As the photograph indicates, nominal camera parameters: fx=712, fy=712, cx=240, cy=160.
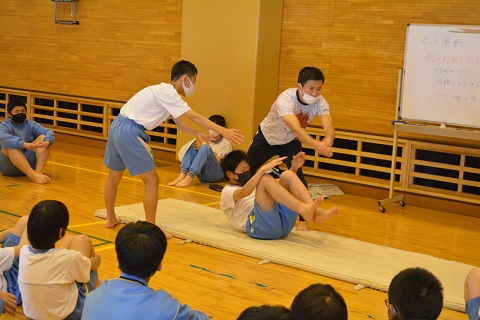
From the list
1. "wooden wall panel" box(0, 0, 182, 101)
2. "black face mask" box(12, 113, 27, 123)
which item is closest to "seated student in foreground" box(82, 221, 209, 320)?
"black face mask" box(12, 113, 27, 123)

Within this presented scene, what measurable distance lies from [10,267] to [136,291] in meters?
1.17

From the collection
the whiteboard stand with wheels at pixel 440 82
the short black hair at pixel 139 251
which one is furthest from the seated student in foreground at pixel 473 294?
the whiteboard stand with wheels at pixel 440 82

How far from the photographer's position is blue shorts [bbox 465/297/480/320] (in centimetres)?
277

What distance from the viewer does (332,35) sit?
22.9 feet

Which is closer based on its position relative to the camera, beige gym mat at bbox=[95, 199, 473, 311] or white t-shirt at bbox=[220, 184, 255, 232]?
beige gym mat at bbox=[95, 199, 473, 311]

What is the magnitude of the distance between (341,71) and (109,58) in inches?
124

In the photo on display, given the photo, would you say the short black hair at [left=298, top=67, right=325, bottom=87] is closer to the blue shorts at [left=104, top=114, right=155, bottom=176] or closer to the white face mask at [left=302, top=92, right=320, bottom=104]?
the white face mask at [left=302, top=92, right=320, bottom=104]

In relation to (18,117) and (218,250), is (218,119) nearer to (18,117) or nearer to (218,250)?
(18,117)

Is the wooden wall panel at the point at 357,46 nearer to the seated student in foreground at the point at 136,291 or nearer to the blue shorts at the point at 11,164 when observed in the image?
the blue shorts at the point at 11,164

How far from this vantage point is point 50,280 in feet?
9.92

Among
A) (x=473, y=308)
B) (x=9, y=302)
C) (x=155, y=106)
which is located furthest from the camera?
(x=155, y=106)

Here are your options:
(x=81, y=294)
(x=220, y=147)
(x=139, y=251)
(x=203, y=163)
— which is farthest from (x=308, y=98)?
(x=139, y=251)

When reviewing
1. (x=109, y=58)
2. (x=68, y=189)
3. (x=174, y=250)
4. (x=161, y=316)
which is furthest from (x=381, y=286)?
(x=109, y=58)

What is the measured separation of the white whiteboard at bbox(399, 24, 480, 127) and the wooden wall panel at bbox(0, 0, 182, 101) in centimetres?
295
